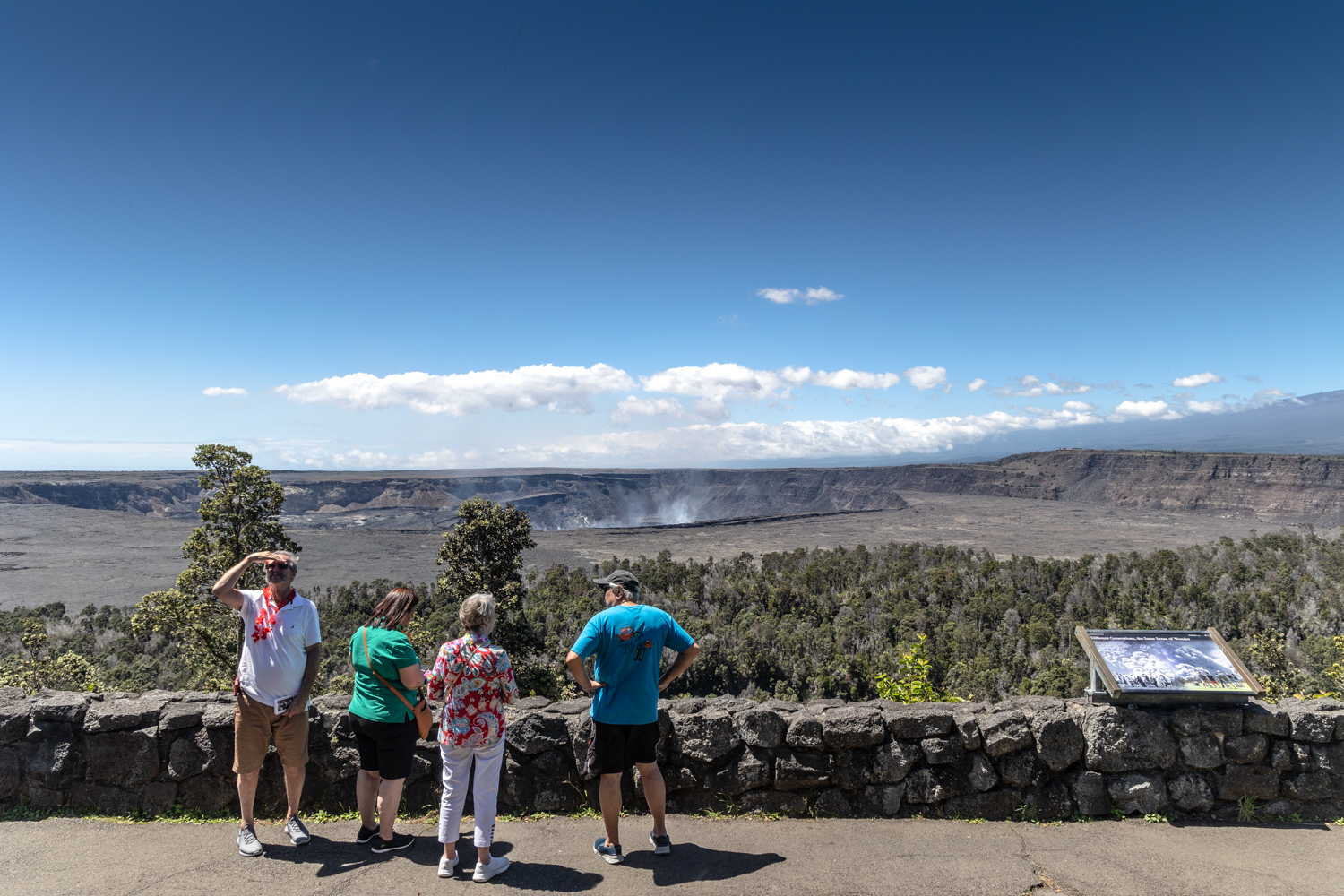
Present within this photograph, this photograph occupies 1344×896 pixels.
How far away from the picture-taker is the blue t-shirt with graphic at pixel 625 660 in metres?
4.30

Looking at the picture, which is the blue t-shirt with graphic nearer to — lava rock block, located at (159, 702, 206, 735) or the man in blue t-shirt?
the man in blue t-shirt

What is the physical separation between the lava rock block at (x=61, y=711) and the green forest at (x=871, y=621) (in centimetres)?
905

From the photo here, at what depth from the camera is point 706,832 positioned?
4.73m

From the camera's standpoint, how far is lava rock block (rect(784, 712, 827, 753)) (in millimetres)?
5008

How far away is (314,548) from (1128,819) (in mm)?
61364

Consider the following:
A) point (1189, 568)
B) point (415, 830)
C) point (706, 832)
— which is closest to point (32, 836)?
point (415, 830)

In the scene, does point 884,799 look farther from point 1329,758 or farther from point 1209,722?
point 1329,758

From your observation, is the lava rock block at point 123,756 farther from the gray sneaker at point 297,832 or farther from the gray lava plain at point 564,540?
the gray lava plain at point 564,540

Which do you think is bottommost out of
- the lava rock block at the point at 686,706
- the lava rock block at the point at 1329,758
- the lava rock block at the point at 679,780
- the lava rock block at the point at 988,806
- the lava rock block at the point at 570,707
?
the lava rock block at the point at 988,806

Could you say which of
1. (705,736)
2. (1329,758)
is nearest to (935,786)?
(705,736)

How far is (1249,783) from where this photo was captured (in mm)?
4930

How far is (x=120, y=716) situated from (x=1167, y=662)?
793 cm

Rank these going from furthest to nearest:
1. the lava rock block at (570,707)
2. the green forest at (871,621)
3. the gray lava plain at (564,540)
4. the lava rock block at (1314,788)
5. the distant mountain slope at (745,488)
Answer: the distant mountain slope at (745,488), the gray lava plain at (564,540), the green forest at (871,621), the lava rock block at (570,707), the lava rock block at (1314,788)

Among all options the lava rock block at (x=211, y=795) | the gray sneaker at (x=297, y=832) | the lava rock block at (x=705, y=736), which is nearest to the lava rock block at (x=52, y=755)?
the lava rock block at (x=211, y=795)
